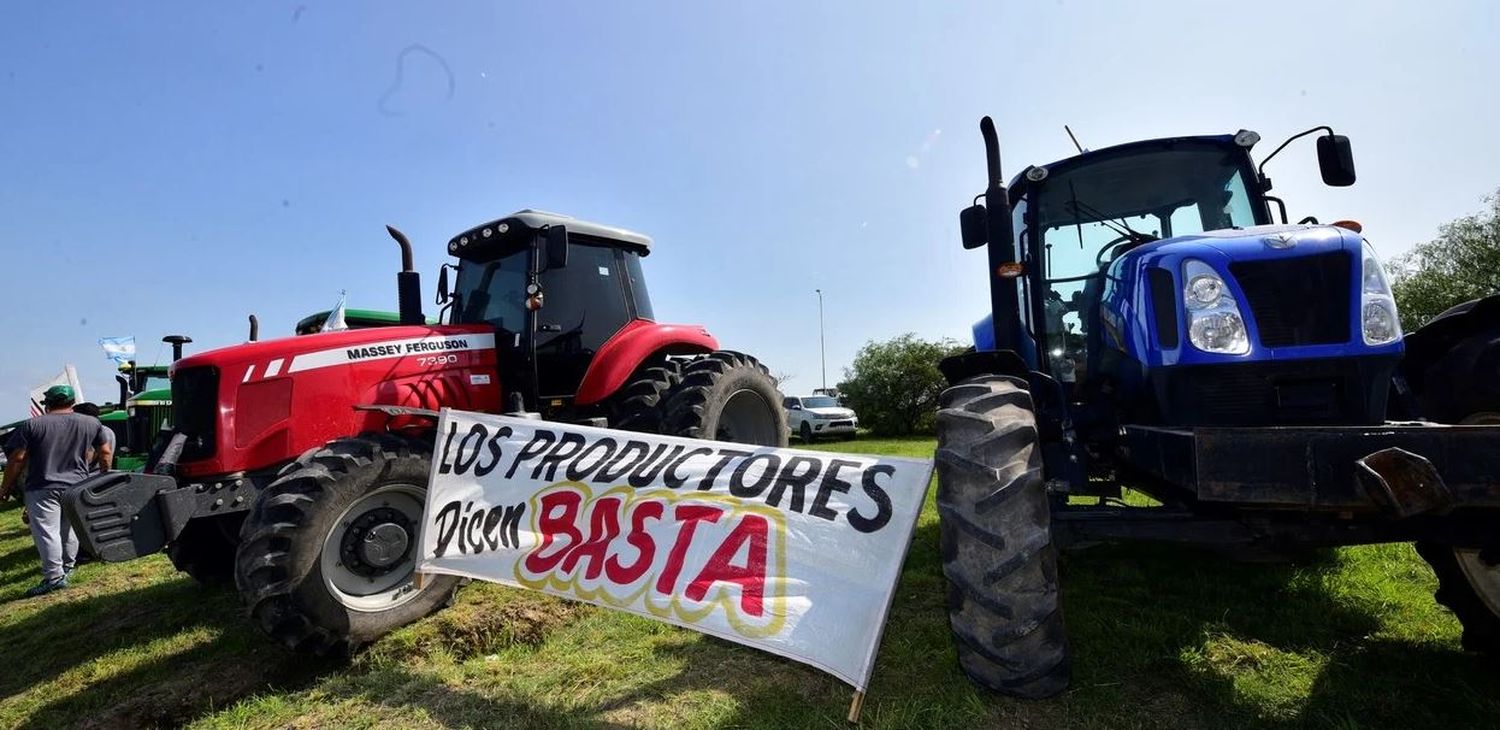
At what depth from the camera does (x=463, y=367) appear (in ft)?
15.6

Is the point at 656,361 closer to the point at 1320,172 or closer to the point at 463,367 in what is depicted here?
the point at 463,367

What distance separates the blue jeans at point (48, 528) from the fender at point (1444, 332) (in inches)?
350

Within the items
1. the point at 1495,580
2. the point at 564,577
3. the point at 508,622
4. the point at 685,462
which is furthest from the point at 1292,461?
the point at 508,622

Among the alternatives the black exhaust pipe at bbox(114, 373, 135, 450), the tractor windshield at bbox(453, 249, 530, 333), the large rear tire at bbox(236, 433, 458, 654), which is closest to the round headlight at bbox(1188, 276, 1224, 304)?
the large rear tire at bbox(236, 433, 458, 654)

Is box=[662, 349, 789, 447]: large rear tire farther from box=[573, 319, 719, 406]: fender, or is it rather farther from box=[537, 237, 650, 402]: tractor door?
box=[537, 237, 650, 402]: tractor door

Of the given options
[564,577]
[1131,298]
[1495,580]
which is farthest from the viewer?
[564,577]

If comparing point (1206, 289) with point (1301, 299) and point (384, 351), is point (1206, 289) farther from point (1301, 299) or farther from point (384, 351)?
point (384, 351)

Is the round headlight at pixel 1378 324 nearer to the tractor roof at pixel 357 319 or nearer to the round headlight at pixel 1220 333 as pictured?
the round headlight at pixel 1220 333

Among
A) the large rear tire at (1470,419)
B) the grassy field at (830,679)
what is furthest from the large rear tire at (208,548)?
the large rear tire at (1470,419)

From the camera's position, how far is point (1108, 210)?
12.4 ft

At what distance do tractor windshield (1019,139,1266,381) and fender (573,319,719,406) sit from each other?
293cm

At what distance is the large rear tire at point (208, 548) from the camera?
4160 millimetres

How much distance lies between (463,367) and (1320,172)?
520 centimetres

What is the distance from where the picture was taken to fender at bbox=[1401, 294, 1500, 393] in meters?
2.73
